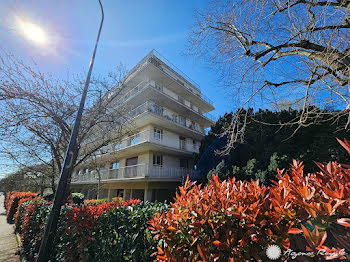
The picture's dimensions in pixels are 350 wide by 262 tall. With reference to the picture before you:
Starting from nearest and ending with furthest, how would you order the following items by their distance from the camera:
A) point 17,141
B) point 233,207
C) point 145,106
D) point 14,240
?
1. point 233,207
2. point 17,141
3. point 14,240
4. point 145,106

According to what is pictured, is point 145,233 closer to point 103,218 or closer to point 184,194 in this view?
point 184,194

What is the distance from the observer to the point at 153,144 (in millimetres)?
14062

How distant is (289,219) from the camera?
120cm

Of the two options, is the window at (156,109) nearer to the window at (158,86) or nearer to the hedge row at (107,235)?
the window at (158,86)

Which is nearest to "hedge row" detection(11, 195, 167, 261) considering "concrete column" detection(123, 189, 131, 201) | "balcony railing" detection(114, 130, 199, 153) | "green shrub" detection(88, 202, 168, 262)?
"green shrub" detection(88, 202, 168, 262)

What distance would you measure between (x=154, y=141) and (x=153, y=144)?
1.35 metres

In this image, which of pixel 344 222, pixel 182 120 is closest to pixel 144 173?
pixel 182 120

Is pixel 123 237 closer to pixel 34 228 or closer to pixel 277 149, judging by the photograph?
pixel 34 228

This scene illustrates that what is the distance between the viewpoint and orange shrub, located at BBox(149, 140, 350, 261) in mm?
945

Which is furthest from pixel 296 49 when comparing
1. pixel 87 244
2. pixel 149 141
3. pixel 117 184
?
pixel 117 184

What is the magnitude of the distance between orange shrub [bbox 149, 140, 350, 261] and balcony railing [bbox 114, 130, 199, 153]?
11708 millimetres

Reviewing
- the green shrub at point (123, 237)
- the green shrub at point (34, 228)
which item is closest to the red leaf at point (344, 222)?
the green shrub at point (123, 237)

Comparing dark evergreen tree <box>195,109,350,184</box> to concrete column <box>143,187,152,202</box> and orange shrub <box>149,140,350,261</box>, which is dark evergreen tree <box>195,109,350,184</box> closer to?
orange shrub <box>149,140,350,261</box>

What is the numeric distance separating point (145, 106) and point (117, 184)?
903 centimetres
